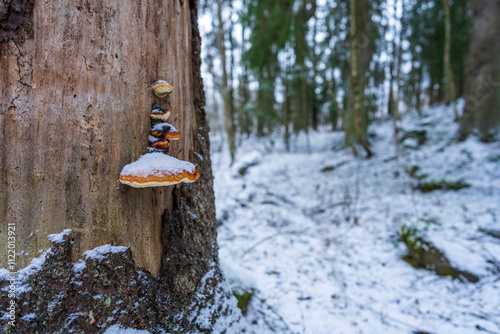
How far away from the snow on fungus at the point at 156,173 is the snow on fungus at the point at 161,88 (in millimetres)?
397

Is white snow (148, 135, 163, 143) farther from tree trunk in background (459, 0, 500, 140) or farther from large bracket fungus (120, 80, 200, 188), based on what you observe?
tree trunk in background (459, 0, 500, 140)

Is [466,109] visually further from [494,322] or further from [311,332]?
[311,332]

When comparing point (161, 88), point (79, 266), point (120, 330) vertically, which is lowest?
point (120, 330)

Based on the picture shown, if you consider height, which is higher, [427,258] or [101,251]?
[101,251]

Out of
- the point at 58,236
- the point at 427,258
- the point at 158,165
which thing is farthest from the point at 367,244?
the point at 58,236

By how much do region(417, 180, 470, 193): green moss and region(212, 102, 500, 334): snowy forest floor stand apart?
5 cm

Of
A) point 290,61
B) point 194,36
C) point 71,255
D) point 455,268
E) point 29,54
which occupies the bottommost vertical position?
point 455,268

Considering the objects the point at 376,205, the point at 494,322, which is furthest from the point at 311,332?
the point at 376,205

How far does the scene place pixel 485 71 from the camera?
19.4 ft

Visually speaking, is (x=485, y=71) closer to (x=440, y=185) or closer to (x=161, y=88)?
(x=440, y=185)

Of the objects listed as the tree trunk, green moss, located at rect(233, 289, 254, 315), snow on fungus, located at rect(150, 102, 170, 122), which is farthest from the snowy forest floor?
snow on fungus, located at rect(150, 102, 170, 122)

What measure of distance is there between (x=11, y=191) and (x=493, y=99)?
27.9ft

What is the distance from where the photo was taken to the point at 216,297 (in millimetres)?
1608

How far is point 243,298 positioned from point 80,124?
203 cm
